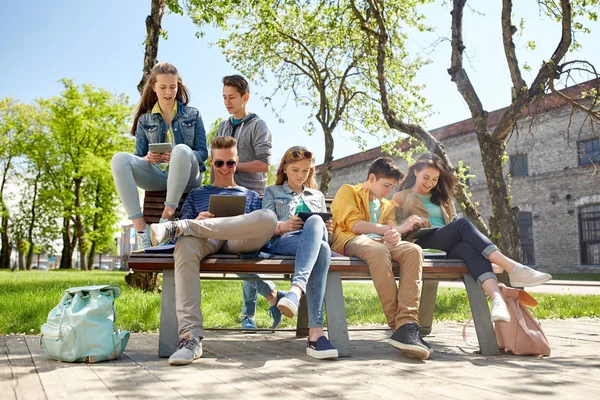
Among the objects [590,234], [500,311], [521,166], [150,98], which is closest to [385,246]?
[500,311]

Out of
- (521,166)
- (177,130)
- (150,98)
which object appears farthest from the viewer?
(521,166)

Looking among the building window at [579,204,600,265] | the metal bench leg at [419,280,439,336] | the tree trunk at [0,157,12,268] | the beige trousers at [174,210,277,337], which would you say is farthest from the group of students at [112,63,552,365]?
the tree trunk at [0,157,12,268]

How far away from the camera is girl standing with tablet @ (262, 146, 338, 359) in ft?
12.0

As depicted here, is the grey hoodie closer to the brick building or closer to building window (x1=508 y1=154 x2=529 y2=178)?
the brick building

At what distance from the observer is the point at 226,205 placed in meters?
3.79

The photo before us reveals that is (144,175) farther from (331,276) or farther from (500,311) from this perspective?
(500,311)

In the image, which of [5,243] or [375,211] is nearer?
[375,211]

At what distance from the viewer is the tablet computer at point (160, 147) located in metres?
4.43

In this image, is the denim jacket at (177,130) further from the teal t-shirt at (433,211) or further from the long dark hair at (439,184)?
the teal t-shirt at (433,211)

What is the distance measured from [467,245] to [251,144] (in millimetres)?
2021

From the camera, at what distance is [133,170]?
451cm

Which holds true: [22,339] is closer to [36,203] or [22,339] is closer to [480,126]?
[480,126]

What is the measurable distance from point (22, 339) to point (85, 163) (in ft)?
93.3

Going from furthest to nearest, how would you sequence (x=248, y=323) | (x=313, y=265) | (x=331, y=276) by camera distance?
(x=248, y=323) → (x=331, y=276) → (x=313, y=265)
